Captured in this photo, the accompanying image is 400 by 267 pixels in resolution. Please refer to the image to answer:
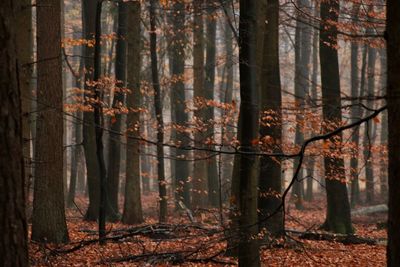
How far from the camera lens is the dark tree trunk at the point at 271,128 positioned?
1169 cm

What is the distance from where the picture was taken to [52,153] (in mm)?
11219

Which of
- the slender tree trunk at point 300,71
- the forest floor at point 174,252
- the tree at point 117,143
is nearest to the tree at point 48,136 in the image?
the forest floor at point 174,252

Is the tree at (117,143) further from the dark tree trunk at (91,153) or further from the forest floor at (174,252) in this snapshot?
the forest floor at (174,252)

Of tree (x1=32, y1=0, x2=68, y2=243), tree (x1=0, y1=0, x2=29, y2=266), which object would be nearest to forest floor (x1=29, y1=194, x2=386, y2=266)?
tree (x1=32, y1=0, x2=68, y2=243)

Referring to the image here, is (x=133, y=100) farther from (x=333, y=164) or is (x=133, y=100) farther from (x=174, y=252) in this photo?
(x=174, y=252)

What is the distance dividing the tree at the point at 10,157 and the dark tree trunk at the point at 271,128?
7.71m

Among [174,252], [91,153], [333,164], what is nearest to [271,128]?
[333,164]

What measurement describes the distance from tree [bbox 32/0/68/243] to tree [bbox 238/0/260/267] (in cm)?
513

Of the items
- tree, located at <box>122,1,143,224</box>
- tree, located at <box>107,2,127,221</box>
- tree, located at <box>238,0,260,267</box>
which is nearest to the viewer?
tree, located at <box>238,0,260,267</box>

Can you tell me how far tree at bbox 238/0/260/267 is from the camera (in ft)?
23.6

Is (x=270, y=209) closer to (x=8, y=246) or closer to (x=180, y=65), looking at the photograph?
(x=8, y=246)

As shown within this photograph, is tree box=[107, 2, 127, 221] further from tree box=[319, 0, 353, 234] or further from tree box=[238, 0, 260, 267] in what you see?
tree box=[238, 0, 260, 267]

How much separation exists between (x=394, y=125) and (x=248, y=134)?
2450 millimetres

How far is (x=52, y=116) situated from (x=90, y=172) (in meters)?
6.12
